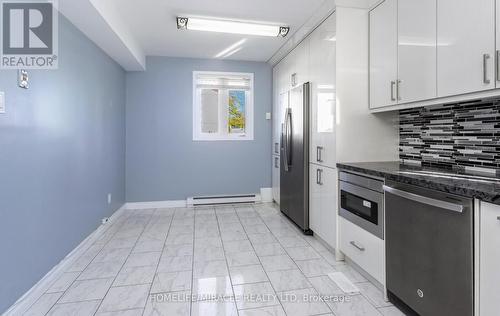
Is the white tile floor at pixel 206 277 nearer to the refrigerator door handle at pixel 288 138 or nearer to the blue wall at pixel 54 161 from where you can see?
the blue wall at pixel 54 161

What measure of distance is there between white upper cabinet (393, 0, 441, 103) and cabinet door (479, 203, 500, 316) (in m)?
0.96

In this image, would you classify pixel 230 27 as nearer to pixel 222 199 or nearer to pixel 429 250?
pixel 222 199

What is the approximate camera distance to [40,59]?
6.96ft

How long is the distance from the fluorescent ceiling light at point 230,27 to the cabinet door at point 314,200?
166 centimetres

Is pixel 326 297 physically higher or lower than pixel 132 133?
lower

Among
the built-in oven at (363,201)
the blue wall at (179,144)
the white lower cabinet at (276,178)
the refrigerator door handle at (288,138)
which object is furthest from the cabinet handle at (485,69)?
the blue wall at (179,144)

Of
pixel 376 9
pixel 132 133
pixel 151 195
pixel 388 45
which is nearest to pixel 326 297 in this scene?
pixel 388 45

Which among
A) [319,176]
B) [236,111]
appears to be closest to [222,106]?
[236,111]

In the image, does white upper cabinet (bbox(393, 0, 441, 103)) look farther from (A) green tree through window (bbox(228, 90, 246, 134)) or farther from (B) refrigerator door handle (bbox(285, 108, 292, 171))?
(A) green tree through window (bbox(228, 90, 246, 134))

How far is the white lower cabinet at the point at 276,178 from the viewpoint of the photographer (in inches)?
174

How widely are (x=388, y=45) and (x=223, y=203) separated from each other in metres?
3.37

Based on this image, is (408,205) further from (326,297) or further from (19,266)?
(19,266)

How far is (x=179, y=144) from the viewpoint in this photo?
4.62 m

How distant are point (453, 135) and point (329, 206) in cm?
117
